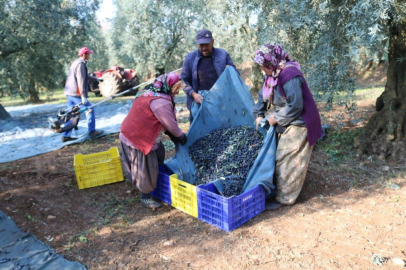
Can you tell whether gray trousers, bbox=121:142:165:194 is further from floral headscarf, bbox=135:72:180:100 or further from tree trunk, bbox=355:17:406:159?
tree trunk, bbox=355:17:406:159

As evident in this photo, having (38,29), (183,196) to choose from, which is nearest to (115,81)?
(38,29)

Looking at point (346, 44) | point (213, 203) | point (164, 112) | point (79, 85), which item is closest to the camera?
point (213, 203)

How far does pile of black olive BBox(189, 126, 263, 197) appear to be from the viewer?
331cm

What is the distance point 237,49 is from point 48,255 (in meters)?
9.06

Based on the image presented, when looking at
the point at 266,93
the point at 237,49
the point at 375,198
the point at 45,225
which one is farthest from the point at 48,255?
the point at 237,49

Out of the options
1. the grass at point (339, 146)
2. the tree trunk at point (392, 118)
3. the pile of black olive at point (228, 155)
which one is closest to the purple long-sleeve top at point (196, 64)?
the pile of black olive at point (228, 155)

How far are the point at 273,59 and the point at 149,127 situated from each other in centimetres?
135

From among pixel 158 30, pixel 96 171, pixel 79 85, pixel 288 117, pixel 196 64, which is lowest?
pixel 96 171

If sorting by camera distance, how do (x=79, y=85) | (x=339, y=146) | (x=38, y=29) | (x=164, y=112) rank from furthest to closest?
(x=38, y=29)
(x=79, y=85)
(x=339, y=146)
(x=164, y=112)

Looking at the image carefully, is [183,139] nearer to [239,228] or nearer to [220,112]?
[220,112]

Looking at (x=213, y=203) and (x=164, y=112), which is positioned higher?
(x=164, y=112)

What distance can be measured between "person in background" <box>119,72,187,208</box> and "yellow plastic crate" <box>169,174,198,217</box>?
23 cm

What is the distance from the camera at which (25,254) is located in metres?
2.74

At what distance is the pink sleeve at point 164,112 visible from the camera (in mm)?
3178
